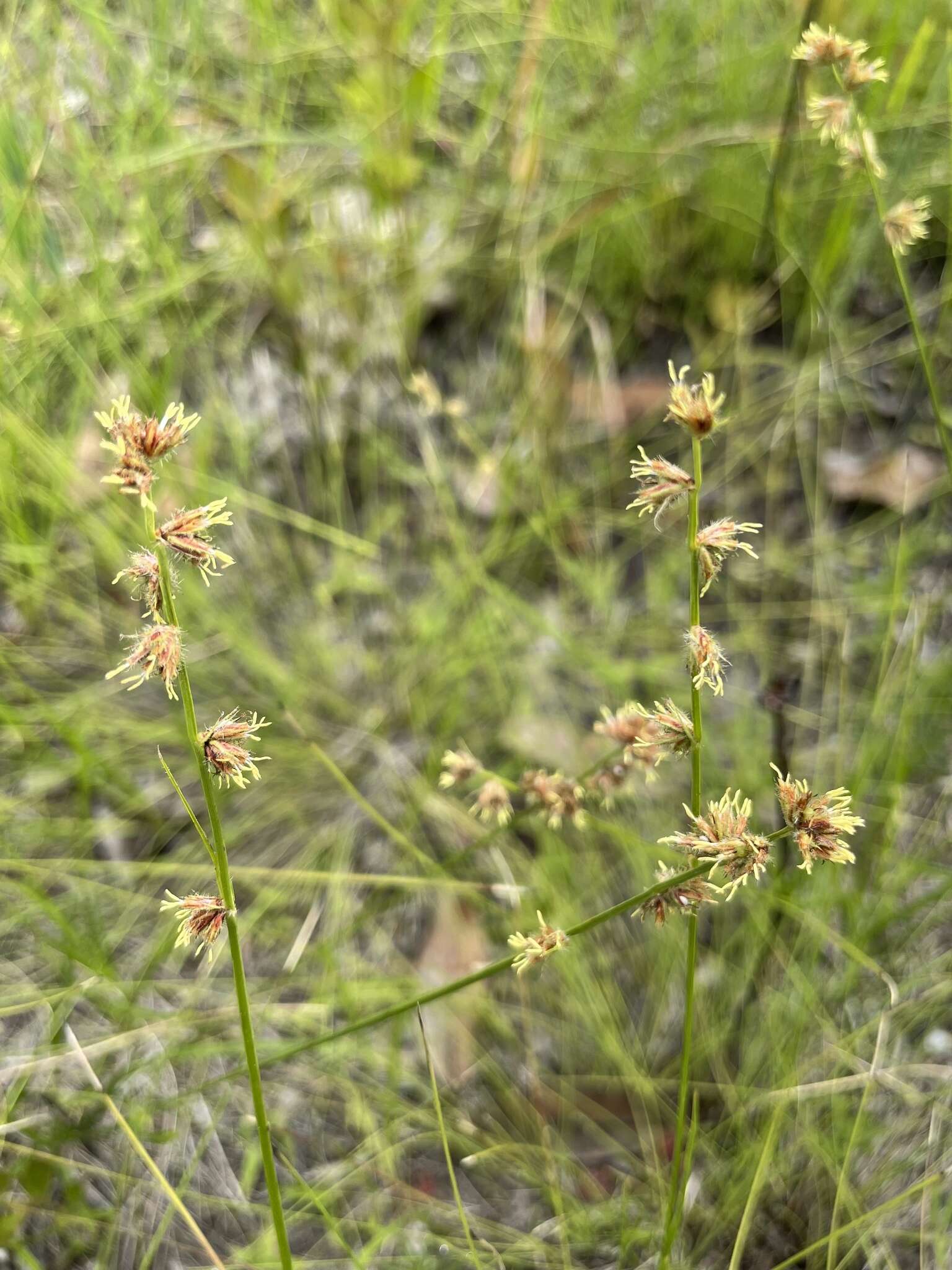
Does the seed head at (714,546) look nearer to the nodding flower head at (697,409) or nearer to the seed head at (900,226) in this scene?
the nodding flower head at (697,409)

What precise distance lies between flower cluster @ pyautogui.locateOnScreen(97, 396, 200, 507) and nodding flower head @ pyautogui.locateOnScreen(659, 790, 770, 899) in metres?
0.31

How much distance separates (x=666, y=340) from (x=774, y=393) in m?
0.24

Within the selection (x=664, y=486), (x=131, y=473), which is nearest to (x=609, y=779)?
(x=664, y=486)

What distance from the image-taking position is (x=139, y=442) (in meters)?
0.45

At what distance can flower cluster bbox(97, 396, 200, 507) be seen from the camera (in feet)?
1.45

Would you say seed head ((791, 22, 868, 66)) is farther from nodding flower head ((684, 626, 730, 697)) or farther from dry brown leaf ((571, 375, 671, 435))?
dry brown leaf ((571, 375, 671, 435))

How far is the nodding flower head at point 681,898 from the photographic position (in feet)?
1.73

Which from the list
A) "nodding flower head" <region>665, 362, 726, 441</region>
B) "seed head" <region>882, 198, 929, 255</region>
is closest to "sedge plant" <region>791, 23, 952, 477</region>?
"seed head" <region>882, 198, 929, 255</region>

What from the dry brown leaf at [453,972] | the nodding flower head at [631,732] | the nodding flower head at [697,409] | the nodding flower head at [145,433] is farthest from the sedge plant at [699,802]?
the dry brown leaf at [453,972]

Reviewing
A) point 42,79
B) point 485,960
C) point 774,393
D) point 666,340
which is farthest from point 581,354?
point 485,960

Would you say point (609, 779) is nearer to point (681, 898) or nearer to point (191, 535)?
point (681, 898)

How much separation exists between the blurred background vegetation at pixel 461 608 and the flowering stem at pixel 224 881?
27 cm

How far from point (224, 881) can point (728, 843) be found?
269 millimetres

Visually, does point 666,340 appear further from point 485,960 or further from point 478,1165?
point 478,1165
